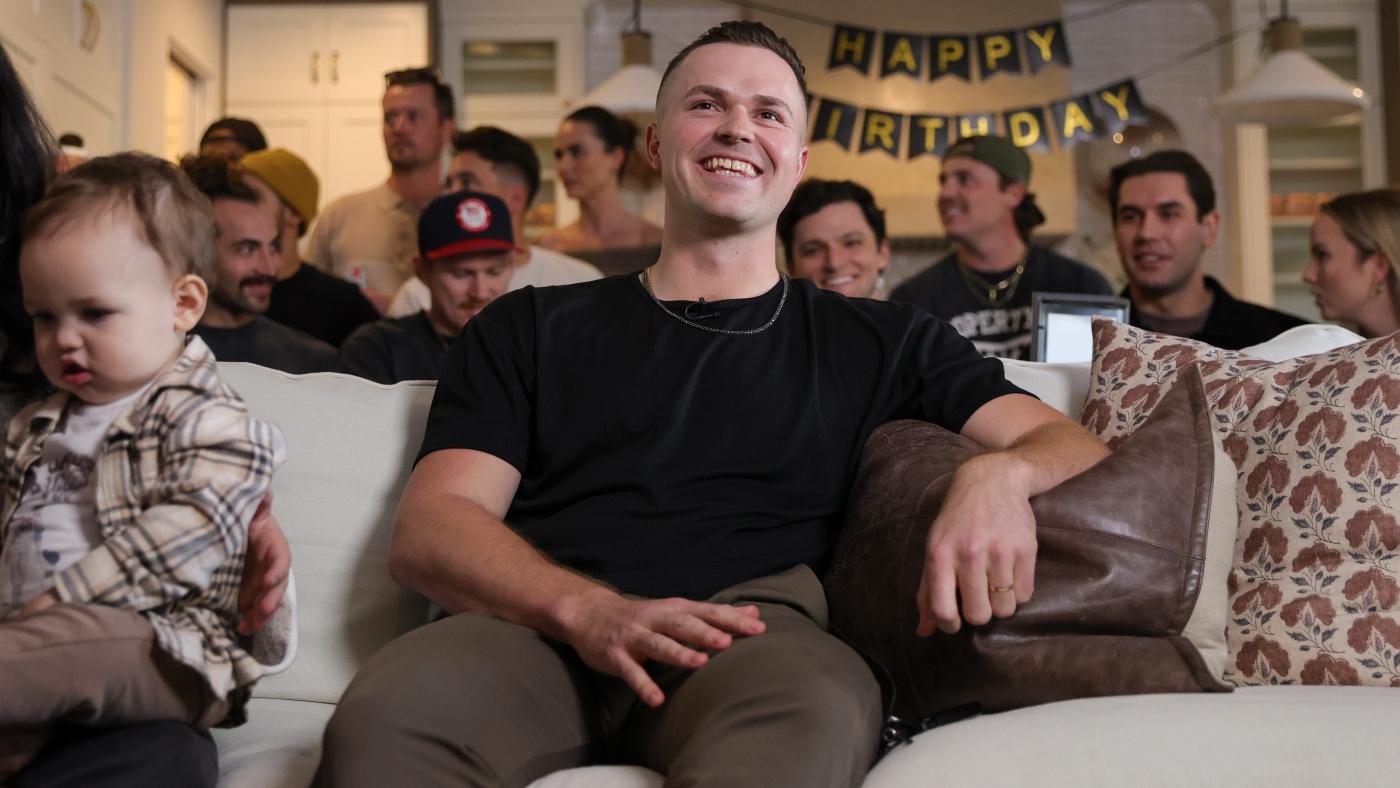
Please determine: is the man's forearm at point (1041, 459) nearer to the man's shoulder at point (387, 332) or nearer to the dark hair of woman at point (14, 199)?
the dark hair of woman at point (14, 199)

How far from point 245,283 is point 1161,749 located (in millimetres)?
2269

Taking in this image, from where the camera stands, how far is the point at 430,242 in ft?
9.64

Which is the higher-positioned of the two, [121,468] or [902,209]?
[902,209]

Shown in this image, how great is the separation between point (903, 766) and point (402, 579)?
24.7 inches

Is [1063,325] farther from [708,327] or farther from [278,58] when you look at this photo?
[278,58]

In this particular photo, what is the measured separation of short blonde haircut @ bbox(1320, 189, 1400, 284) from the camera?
334cm

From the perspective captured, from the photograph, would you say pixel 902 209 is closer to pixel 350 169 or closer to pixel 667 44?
pixel 667 44

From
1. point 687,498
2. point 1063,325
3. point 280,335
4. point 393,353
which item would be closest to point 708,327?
point 687,498

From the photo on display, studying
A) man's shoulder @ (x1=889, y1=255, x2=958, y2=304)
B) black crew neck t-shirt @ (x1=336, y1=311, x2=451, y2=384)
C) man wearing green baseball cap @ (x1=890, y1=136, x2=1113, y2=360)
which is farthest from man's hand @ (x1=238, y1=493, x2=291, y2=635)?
man's shoulder @ (x1=889, y1=255, x2=958, y2=304)

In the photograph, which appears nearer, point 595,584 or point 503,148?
point 595,584

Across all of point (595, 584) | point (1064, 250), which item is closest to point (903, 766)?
point (595, 584)

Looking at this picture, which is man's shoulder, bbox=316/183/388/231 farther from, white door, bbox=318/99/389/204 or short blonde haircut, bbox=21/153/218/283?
short blonde haircut, bbox=21/153/218/283

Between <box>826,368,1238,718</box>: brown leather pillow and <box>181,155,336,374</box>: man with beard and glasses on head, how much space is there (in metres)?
1.62

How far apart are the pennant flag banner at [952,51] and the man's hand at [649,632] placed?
12.4ft
